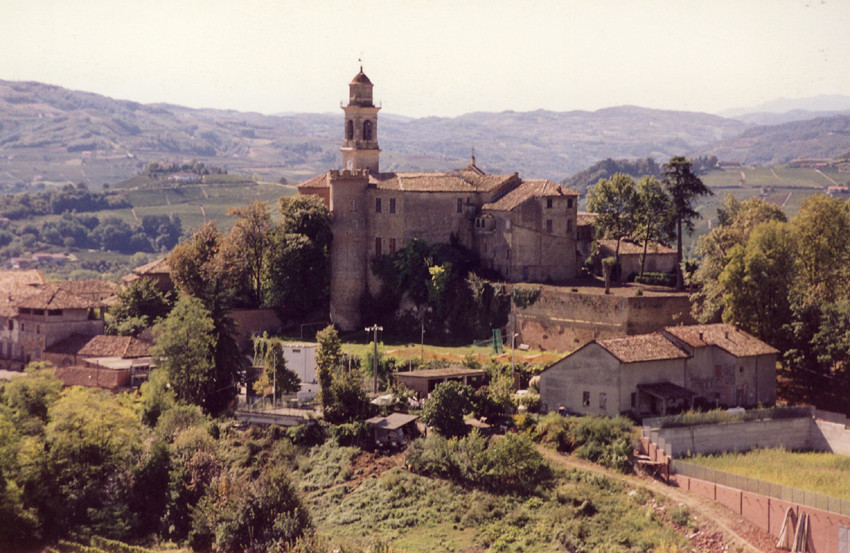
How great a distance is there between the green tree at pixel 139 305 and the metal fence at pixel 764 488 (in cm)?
3208

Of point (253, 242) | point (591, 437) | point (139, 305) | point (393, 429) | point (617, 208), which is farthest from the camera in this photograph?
point (253, 242)

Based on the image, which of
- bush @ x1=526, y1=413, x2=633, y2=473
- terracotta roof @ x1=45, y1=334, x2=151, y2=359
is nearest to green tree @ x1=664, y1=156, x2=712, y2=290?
bush @ x1=526, y1=413, x2=633, y2=473

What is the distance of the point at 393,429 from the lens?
41.9 metres

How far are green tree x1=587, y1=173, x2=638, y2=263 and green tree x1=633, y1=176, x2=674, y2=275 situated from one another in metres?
0.39

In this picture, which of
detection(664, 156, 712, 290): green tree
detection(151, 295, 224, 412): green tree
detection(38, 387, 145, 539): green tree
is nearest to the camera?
detection(38, 387, 145, 539): green tree

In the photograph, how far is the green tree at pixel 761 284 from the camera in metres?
45.3

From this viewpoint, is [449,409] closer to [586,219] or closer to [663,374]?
[663,374]

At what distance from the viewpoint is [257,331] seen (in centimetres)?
5816

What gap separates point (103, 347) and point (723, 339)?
30.2 meters

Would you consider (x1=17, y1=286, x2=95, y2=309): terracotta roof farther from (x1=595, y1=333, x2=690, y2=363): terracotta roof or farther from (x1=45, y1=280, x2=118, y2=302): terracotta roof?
(x1=595, y1=333, x2=690, y2=363): terracotta roof

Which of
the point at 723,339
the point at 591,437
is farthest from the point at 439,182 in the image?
the point at 591,437

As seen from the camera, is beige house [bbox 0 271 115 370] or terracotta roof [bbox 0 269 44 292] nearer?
beige house [bbox 0 271 115 370]

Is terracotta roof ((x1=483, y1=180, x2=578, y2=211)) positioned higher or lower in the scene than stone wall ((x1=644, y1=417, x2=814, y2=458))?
higher

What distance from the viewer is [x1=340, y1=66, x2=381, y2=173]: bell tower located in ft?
199
